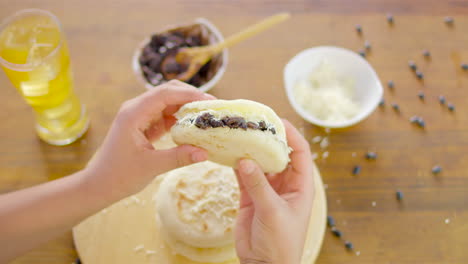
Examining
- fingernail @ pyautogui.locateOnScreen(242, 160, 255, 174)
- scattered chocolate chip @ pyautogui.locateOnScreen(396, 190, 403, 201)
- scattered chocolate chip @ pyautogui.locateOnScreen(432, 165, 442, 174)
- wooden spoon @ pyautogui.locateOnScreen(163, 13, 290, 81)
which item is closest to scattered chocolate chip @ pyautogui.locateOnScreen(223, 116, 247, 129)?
fingernail @ pyautogui.locateOnScreen(242, 160, 255, 174)

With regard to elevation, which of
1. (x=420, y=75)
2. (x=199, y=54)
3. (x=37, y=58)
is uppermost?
(x=420, y=75)

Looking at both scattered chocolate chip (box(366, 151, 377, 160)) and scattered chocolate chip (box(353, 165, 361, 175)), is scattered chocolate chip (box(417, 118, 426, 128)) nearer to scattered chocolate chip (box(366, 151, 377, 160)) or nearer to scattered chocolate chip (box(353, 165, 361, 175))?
scattered chocolate chip (box(366, 151, 377, 160))

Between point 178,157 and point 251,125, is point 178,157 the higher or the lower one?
the lower one

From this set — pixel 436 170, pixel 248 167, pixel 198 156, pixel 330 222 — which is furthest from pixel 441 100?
pixel 198 156

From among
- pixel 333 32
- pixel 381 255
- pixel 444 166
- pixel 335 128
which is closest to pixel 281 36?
pixel 333 32

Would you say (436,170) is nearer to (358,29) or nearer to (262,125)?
(358,29)

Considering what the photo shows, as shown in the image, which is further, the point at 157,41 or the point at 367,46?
the point at 367,46
